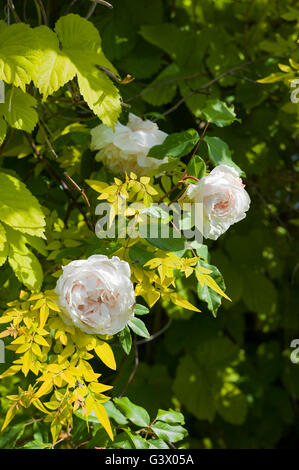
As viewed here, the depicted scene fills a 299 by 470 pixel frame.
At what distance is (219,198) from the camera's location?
33.8 inches

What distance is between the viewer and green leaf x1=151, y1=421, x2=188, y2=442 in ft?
3.16

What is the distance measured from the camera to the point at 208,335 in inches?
70.3

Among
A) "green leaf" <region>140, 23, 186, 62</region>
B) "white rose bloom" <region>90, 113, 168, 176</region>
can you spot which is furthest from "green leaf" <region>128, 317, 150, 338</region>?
"green leaf" <region>140, 23, 186, 62</region>

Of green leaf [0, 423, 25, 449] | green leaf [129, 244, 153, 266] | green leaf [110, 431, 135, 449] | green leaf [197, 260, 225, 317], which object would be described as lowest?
green leaf [0, 423, 25, 449]

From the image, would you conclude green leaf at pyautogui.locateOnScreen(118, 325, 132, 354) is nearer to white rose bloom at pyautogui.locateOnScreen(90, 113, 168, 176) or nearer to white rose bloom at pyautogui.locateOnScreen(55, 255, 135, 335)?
white rose bloom at pyautogui.locateOnScreen(55, 255, 135, 335)

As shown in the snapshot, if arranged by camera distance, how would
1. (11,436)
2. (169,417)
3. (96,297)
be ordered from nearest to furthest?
(96,297)
(169,417)
(11,436)

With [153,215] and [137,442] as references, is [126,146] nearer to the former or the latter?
[153,215]

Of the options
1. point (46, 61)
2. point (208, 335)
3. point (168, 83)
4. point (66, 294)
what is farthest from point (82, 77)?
point (208, 335)

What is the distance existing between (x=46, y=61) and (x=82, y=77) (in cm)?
7

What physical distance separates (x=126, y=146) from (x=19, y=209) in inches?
10.3

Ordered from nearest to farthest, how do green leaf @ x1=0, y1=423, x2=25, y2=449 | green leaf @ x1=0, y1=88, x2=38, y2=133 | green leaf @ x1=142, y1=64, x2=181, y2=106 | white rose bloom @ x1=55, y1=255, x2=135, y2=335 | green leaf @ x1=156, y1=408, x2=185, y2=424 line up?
white rose bloom @ x1=55, y1=255, x2=135, y2=335, green leaf @ x1=0, y1=88, x2=38, y2=133, green leaf @ x1=156, y1=408, x2=185, y2=424, green leaf @ x1=0, y1=423, x2=25, y2=449, green leaf @ x1=142, y1=64, x2=181, y2=106

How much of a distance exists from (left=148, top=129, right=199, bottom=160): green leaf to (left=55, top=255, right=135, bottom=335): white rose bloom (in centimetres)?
29

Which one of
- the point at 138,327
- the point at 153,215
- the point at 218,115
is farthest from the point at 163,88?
the point at 138,327
